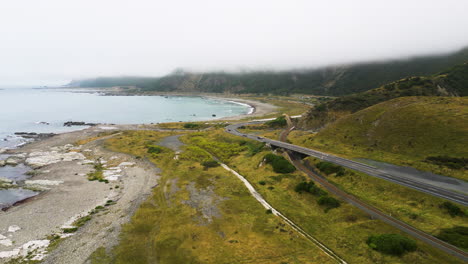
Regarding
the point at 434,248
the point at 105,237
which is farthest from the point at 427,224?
the point at 105,237

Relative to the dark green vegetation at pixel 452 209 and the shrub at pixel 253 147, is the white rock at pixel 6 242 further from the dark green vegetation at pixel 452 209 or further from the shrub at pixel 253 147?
the dark green vegetation at pixel 452 209

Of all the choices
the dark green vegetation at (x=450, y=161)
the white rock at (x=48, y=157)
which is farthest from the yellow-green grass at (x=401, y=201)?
the white rock at (x=48, y=157)

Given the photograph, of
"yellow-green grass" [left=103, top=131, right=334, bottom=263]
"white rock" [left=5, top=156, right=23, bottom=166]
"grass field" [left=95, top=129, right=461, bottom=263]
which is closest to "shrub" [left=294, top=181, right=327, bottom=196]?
"grass field" [left=95, top=129, right=461, bottom=263]

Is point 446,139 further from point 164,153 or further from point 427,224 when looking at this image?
point 164,153

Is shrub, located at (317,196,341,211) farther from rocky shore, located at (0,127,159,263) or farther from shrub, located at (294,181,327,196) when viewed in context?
rocky shore, located at (0,127,159,263)

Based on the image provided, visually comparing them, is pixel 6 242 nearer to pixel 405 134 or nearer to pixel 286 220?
pixel 286 220
